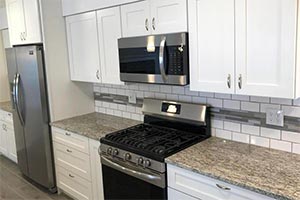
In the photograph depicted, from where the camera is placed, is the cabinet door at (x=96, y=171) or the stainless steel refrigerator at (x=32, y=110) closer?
the cabinet door at (x=96, y=171)

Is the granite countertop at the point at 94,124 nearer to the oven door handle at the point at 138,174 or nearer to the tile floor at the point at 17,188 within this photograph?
the oven door handle at the point at 138,174

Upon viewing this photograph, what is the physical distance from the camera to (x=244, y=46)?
183 centimetres

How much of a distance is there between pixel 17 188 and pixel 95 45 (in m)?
Answer: 2.09

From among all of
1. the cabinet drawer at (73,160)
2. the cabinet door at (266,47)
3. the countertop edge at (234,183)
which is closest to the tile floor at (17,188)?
the cabinet drawer at (73,160)

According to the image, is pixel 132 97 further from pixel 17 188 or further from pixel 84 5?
pixel 17 188

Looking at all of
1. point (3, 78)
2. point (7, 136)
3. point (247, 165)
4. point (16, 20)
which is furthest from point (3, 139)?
point (247, 165)

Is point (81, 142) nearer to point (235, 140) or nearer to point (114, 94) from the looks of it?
point (114, 94)

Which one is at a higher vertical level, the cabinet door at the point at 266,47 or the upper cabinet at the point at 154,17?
the upper cabinet at the point at 154,17

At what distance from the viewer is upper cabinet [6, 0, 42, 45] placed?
3105 millimetres

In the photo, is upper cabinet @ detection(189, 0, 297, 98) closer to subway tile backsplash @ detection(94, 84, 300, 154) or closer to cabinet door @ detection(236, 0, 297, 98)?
cabinet door @ detection(236, 0, 297, 98)

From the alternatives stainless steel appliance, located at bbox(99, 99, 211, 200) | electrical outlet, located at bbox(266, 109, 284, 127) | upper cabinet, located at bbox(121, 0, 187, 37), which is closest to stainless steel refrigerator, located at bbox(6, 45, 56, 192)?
stainless steel appliance, located at bbox(99, 99, 211, 200)

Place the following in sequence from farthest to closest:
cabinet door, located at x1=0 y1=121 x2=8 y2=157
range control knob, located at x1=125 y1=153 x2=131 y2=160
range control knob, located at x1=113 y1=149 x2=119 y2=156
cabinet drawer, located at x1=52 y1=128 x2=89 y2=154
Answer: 1. cabinet door, located at x1=0 y1=121 x2=8 y2=157
2. cabinet drawer, located at x1=52 y1=128 x2=89 y2=154
3. range control knob, located at x1=113 y1=149 x2=119 y2=156
4. range control knob, located at x1=125 y1=153 x2=131 y2=160

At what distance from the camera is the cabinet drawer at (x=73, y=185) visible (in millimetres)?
2951

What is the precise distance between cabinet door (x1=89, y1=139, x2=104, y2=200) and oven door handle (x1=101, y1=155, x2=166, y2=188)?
0.66 feet
